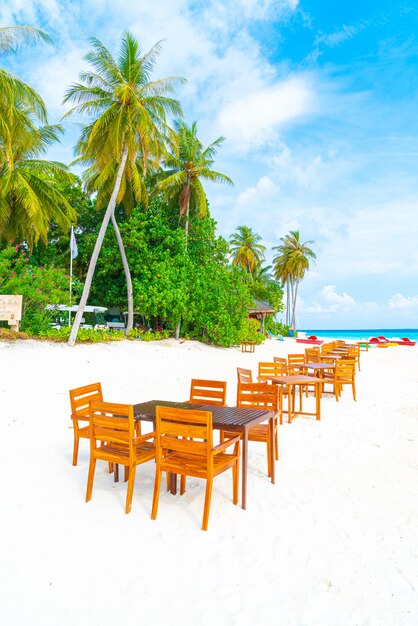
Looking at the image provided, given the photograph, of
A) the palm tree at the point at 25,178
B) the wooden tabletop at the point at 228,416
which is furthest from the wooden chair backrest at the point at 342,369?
the palm tree at the point at 25,178

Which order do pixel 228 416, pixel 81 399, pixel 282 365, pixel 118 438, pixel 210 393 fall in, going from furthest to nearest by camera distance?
pixel 282 365 < pixel 210 393 < pixel 81 399 < pixel 228 416 < pixel 118 438

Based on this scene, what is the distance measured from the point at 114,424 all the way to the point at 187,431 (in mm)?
736

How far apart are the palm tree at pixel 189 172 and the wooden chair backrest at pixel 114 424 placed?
18.7 metres

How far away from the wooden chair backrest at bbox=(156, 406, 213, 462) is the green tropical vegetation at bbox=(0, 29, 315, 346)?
35.7 ft

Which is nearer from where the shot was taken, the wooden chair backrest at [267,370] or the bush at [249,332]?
the wooden chair backrest at [267,370]

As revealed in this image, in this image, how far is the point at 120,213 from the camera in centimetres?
2492

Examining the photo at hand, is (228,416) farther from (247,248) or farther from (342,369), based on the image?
(247,248)

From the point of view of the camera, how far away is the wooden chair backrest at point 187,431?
3.53 m

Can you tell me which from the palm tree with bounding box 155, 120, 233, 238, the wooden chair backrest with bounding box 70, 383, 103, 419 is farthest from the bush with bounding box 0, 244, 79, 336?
the wooden chair backrest with bounding box 70, 383, 103, 419

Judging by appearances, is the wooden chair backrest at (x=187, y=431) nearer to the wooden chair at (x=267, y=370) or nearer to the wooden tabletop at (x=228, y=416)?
the wooden tabletop at (x=228, y=416)

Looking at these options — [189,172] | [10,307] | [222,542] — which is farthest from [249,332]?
[222,542]

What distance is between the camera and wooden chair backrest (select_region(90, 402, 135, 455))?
3.75m

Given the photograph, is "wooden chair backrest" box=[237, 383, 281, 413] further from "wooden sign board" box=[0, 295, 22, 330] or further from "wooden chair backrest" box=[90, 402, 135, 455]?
"wooden sign board" box=[0, 295, 22, 330]

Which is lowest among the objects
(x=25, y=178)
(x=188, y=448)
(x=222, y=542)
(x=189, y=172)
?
(x=222, y=542)
